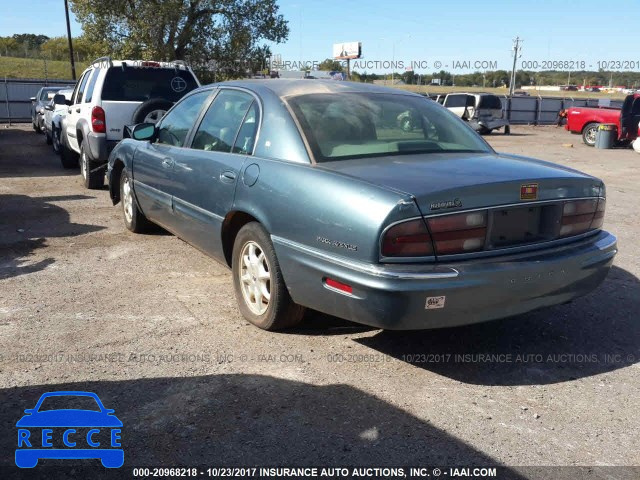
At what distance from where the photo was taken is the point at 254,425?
298 cm

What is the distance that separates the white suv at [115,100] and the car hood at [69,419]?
5.97m

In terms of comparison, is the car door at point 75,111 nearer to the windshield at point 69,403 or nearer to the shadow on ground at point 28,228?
the shadow on ground at point 28,228

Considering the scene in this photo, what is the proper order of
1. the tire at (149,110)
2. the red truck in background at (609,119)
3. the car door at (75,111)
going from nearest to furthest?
the tire at (149,110) < the car door at (75,111) < the red truck in background at (609,119)

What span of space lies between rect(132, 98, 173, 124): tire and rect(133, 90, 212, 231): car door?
2.54m

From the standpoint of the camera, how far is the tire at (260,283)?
3.84m

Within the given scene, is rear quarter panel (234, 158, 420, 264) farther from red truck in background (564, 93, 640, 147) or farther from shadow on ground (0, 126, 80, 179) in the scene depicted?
red truck in background (564, 93, 640, 147)

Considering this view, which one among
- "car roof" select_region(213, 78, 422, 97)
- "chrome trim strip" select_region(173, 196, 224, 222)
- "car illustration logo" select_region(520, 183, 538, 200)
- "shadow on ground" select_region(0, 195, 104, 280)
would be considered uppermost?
"car roof" select_region(213, 78, 422, 97)

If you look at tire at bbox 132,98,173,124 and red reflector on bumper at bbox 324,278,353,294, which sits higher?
tire at bbox 132,98,173,124

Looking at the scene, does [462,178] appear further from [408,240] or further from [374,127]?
[374,127]

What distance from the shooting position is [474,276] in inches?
126

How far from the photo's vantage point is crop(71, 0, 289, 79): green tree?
A: 1025 inches

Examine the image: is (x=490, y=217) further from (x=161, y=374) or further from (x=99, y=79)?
(x=99, y=79)

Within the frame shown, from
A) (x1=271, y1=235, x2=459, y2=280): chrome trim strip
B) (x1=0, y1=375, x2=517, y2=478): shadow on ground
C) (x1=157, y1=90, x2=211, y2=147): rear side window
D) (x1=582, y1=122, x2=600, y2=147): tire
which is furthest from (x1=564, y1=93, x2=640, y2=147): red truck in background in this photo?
(x1=0, y1=375, x2=517, y2=478): shadow on ground

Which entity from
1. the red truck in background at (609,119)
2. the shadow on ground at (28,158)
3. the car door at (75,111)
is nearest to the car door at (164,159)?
the car door at (75,111)
